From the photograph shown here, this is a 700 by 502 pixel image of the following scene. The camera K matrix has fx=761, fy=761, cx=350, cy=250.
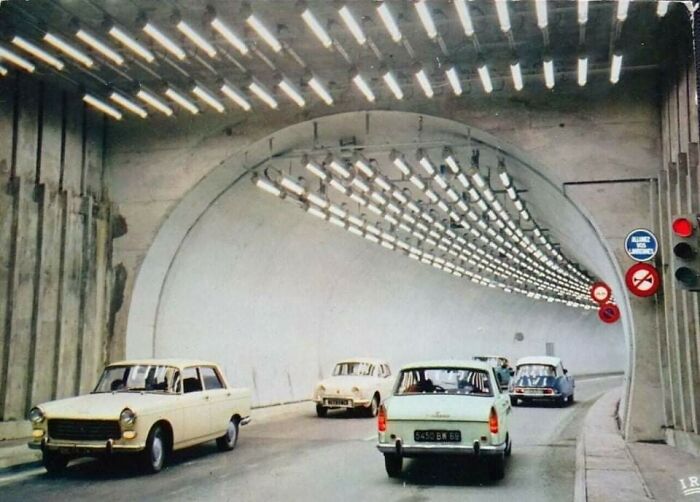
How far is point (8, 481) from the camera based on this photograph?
1059 cm

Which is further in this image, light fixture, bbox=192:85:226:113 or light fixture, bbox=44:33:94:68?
light fixture, bbox=192:85:226:113

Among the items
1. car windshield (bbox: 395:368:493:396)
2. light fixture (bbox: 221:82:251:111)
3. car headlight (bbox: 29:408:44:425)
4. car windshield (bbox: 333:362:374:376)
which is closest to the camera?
car headlight (bbox: 29:408:44:425)

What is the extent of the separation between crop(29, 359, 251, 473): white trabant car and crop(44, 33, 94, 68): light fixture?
5.19m

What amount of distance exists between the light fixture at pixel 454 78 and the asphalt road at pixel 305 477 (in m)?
6.73

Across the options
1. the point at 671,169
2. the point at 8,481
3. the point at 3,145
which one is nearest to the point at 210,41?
the point at 3,145

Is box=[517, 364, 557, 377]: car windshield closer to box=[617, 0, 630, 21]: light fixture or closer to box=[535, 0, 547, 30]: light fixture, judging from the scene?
box=[535, 0, 547, 30]: light fixture

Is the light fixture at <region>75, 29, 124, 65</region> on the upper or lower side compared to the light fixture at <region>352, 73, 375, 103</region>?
upper

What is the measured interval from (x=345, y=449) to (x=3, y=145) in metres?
8.76

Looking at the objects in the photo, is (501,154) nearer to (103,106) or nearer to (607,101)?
(607,101)

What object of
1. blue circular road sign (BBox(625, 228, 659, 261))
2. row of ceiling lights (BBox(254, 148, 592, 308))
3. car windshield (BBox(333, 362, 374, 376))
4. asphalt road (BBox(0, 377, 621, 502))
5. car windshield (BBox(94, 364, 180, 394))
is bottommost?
asphalt road (BBox(0, 377, 621, 502))

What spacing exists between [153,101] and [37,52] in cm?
299

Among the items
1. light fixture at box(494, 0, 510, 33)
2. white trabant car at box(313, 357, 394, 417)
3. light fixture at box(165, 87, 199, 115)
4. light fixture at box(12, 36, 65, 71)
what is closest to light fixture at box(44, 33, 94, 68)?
light fixture at box(12, 36, 65, 71)

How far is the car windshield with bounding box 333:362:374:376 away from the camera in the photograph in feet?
73.1

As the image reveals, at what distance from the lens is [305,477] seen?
10.8m
